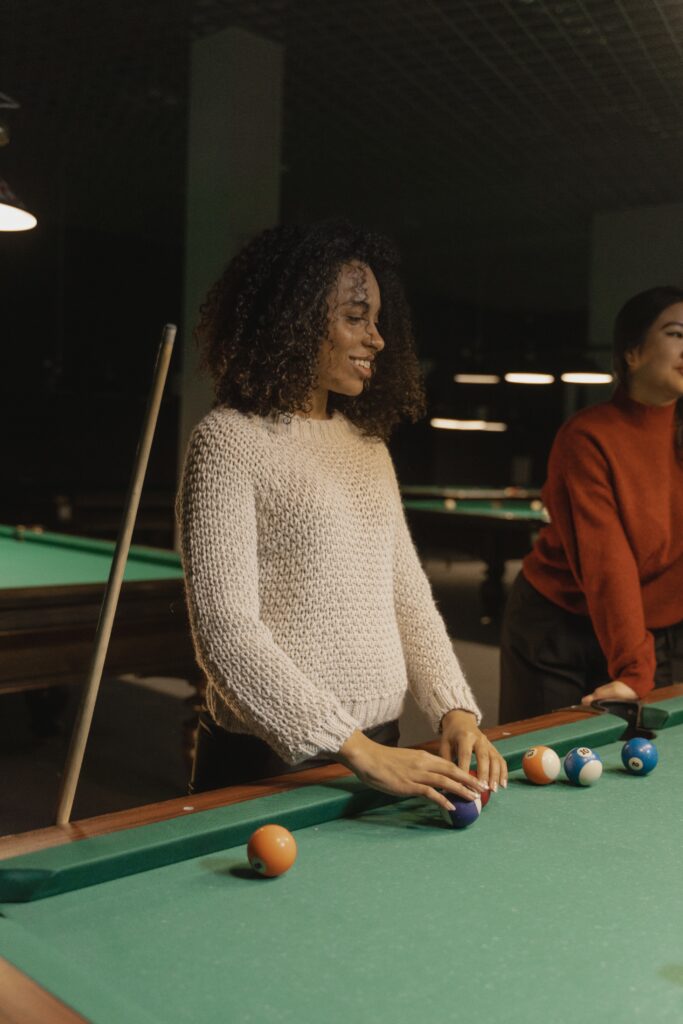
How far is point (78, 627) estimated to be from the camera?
10.1 ft

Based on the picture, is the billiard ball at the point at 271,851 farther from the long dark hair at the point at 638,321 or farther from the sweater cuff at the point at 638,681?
the long dark hair at the point at 638,321

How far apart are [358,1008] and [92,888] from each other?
0.37 metres

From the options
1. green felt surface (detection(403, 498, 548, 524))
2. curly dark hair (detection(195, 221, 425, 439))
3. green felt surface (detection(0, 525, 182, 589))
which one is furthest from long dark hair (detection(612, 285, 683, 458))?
green felt surface (detection(403, 498, 548, 524))

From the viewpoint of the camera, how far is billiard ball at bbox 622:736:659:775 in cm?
158

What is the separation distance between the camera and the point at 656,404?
243 cm

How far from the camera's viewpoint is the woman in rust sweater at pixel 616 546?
226cm

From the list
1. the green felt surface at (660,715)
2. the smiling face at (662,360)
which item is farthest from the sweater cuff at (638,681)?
the smiling face at (662,360)

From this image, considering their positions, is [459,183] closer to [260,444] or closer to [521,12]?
[521,12]

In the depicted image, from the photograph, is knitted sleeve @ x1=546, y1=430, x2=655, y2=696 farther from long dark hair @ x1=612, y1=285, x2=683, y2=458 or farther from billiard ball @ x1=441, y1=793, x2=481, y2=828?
billiard ball @ x1=441, y1=793, x2=481, y2=828

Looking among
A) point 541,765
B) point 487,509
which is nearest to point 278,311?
point 541,765

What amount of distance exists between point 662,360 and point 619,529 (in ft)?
1.35

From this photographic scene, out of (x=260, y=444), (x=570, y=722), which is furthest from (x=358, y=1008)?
(x=570, y=722)

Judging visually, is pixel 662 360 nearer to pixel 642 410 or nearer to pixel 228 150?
pixel 642 410

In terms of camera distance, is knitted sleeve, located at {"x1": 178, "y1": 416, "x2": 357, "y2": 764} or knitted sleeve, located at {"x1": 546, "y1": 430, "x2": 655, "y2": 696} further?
knitted sleeve, located at {"x1": 546, "y1": 430, "x2": 655, "y2": 696}
